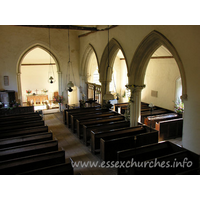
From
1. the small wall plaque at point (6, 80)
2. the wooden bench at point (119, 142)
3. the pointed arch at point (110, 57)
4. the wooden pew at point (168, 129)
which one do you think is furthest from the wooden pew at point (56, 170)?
the small wall plaque at point (6, 80)

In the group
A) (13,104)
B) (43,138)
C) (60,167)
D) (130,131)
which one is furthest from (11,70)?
(60,167)

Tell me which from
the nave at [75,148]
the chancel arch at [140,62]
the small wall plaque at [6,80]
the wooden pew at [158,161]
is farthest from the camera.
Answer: the small wall plaque at [6,80]

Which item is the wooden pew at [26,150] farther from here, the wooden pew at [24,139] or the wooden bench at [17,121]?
the wooden bench at [17,121]

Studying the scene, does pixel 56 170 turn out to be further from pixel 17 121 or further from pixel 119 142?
pixel 17 121

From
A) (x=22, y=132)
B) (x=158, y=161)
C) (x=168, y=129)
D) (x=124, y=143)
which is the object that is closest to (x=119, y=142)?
(x=124, y=143)

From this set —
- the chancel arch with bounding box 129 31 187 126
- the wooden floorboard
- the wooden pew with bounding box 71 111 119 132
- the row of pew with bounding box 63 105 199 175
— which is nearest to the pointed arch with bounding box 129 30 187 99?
the chancel arch with bounding box 129 31 187 126

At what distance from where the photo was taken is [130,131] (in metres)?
8.57

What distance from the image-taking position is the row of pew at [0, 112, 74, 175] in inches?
215

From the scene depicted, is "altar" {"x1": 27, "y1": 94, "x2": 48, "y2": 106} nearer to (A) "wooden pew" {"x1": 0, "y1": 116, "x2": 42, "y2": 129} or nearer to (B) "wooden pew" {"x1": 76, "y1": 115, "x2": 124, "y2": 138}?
(A) "wooden pew" {"x1": 0, "y1": 116, "x2": 42, "y2": 129}

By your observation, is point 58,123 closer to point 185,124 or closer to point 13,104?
point 13,104

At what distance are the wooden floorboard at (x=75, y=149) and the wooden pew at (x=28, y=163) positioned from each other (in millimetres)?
648

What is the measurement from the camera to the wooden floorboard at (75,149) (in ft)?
22.9

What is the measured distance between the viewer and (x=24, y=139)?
7539mm

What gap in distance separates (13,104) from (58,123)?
348 cm
